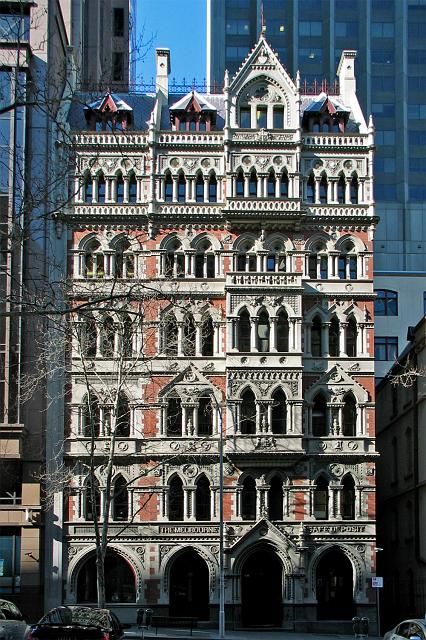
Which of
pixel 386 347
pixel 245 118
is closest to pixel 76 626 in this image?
pixel 245 118

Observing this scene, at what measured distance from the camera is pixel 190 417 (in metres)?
57.5

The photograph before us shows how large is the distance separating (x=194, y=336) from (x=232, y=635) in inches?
585

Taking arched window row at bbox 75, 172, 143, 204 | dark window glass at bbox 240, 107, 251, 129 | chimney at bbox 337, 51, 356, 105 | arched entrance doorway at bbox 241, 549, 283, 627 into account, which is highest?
chimney at bbox 337, 51, 356, 105

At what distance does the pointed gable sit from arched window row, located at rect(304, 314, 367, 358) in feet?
34.5

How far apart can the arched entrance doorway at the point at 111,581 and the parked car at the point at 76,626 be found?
2823 cm

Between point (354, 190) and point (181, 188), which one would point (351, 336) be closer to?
point (354, 190)

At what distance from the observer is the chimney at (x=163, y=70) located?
6397 cm

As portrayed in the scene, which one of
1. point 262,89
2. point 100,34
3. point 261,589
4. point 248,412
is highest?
point 100,34

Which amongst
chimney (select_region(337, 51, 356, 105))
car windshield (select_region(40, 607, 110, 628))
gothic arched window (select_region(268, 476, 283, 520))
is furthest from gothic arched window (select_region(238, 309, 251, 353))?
car windshield (select_region(40, 607, 110, 628))

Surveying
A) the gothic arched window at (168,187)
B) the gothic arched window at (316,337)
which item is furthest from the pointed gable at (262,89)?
the gothic arched window at (316,337)

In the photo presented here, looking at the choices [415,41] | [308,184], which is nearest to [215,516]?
[308,184]

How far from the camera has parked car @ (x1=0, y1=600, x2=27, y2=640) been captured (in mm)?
30078

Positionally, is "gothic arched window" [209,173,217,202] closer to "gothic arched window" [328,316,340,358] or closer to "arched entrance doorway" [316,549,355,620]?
"gothic arched window" [328,316,340,358]

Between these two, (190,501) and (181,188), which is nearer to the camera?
(190,501)
